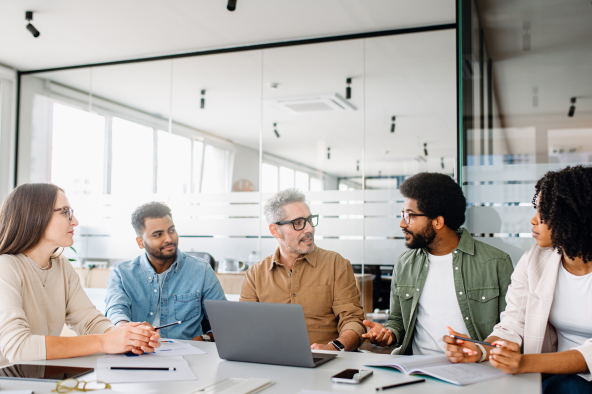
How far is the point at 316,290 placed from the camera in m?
2.39

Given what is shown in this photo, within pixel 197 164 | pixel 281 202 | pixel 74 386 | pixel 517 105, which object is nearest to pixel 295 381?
pixel 74 386

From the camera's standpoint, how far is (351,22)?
398 cm

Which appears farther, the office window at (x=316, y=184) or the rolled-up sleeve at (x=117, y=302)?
the office window at (x=316, y=184)

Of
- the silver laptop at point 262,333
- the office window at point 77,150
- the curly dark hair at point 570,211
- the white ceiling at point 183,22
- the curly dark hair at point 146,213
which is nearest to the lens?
the silver laptop at point 262,333

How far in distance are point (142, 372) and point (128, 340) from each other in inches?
8.1

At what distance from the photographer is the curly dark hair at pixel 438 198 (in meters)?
2.27

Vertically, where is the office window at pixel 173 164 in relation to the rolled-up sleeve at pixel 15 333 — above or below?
above

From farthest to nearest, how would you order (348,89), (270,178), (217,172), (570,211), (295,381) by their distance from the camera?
(217,172) → (270,178) → (348,89) → (570,211) → (295,381)

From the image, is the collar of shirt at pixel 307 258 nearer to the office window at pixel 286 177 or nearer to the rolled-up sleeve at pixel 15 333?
the rolled-up sleeve at pixel 15 333

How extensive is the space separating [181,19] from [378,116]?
176 cm

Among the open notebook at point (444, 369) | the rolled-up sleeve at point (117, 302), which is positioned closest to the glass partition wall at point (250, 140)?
the rolled-up sleeve at point (117, 302)

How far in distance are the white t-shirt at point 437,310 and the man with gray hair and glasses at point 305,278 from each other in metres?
0.28

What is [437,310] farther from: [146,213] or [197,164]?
[197,164]

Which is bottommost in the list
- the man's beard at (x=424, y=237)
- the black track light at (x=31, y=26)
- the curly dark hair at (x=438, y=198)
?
the man's beard at (x=424, y=237)
